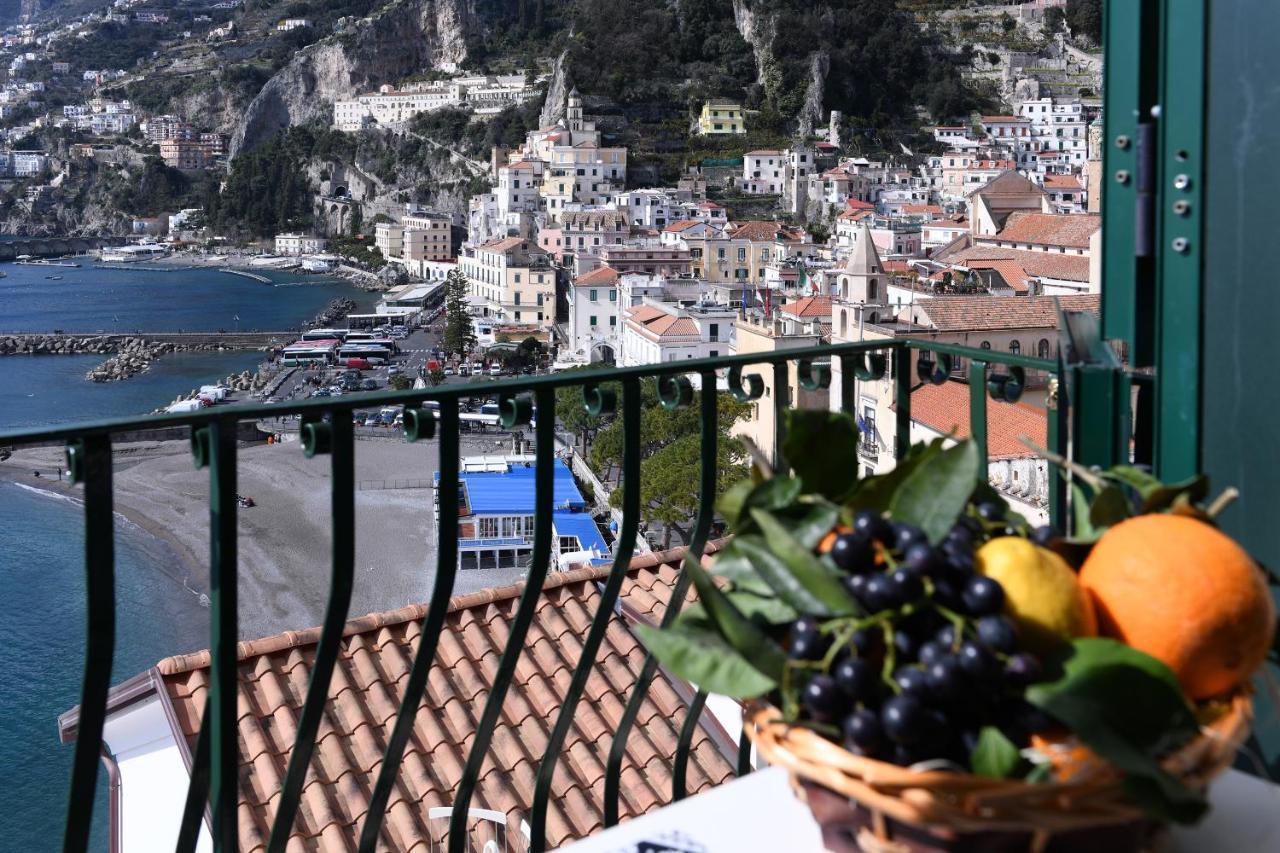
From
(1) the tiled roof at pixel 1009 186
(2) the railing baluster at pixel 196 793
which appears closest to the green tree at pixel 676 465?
(2) the railing baluster at pixel 196 793

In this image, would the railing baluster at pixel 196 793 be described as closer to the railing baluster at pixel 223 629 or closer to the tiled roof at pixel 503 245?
the railing baluster at pixel 223 629

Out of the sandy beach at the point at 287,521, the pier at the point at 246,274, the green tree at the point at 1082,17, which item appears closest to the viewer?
the sandy beach at the point at 287,521

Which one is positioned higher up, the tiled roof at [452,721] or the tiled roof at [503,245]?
the tiled roof at [503,245]

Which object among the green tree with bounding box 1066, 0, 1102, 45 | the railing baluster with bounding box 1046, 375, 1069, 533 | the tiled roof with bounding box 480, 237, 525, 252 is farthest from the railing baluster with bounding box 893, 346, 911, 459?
the green tree with bounding box 1066, 0, 1102, 45

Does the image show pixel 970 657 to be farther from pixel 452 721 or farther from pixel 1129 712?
pixel 452 721

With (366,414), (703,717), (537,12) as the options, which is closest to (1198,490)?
(703,717)

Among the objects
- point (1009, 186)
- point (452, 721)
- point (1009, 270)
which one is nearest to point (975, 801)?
point (452, 721)
